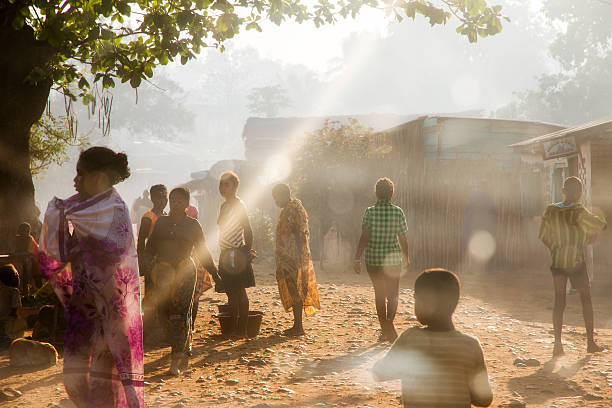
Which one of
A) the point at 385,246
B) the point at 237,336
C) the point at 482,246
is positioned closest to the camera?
the point at 385,246

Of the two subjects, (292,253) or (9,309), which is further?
(292,253)

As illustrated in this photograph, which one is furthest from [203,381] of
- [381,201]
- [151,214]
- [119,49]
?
[119,49]

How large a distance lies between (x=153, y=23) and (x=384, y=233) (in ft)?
13.6

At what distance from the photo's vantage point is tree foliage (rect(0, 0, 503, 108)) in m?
6.98

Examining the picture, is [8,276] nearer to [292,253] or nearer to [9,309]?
[9,309]

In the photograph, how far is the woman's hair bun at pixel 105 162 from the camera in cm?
378

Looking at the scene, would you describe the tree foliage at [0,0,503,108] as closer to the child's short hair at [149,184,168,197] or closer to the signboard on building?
the child's short hair at [149,184,168,197]

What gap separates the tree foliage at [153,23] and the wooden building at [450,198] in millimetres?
7430

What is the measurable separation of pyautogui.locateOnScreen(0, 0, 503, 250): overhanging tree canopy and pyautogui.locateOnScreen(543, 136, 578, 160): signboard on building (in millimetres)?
5808

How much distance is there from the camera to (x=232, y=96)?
4365 inches

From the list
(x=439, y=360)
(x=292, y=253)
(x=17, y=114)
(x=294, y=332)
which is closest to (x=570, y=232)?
(x=292, y=253)

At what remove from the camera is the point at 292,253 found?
794cm

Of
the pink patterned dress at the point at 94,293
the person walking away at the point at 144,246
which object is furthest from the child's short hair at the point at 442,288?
the person walking away at the point at 144,246

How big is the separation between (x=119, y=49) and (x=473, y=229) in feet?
38.7
